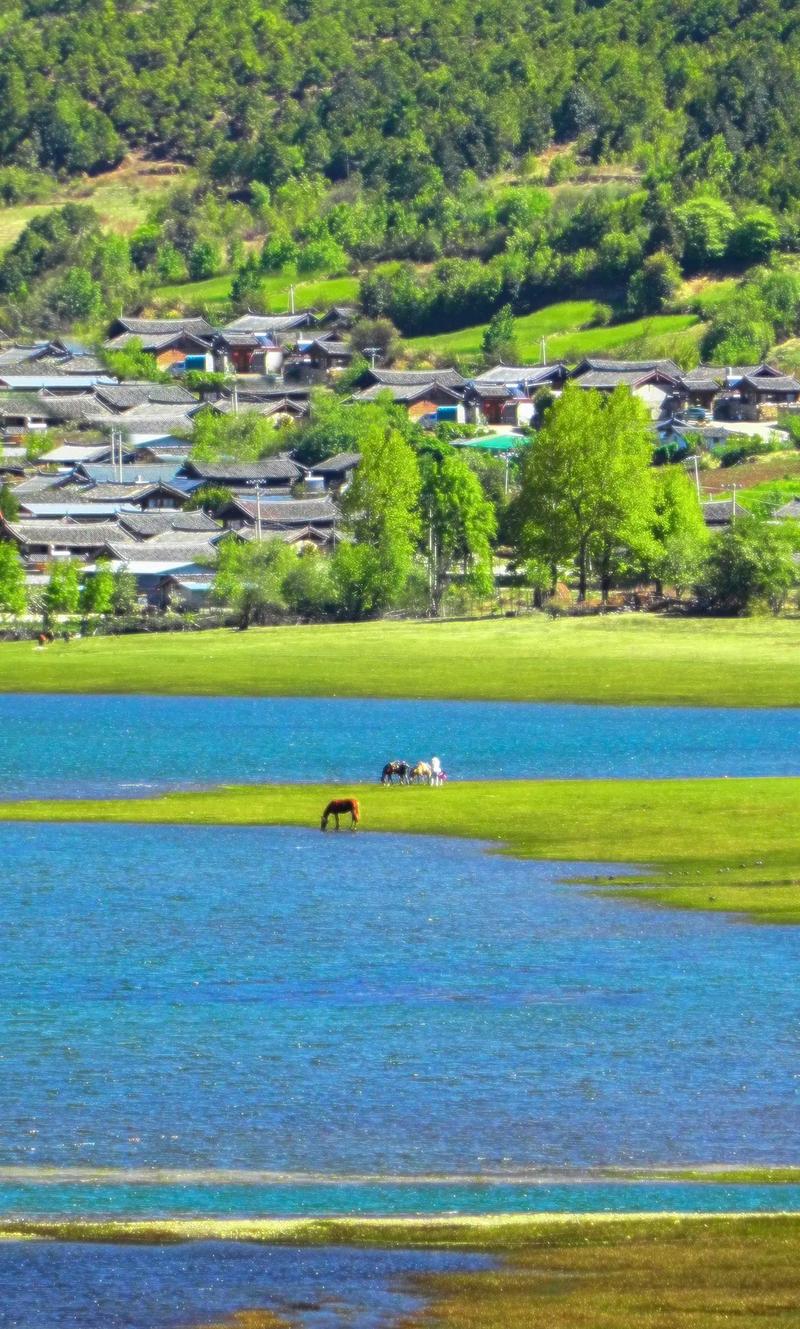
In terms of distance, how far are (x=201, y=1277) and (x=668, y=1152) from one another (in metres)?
5.49

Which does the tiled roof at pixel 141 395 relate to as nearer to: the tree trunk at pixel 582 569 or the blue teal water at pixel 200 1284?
the tree trunk at pixel 582 569

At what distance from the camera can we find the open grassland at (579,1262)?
1975 centimetres

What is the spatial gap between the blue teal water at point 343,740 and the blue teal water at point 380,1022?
14517 mm

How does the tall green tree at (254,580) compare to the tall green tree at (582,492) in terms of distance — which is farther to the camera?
the tall green tree at (254,580)

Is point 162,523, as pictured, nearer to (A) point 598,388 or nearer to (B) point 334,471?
(B) point 334,471

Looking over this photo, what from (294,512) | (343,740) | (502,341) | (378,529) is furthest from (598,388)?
(343,740)

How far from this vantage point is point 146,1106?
2619 cm

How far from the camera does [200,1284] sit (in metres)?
20.7

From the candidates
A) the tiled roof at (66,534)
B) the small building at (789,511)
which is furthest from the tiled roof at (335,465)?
the small building at (789,511)

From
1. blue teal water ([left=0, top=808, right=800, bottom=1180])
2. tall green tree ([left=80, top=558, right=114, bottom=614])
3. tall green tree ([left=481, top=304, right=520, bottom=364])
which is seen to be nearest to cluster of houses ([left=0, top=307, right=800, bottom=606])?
tall green tree ([left=481, top=304, right=520, bottom=364])

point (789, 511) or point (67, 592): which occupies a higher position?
point (789, 511)

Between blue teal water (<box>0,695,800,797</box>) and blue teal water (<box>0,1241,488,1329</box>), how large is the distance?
1303 inches

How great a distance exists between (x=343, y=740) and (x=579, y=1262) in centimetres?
4529

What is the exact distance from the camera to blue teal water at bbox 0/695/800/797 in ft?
190
